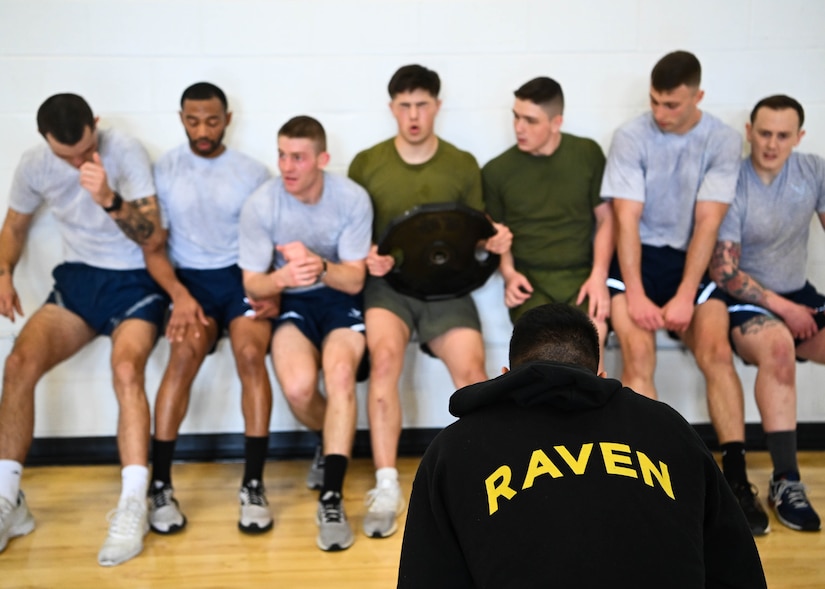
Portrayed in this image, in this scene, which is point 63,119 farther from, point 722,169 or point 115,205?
point 722,169

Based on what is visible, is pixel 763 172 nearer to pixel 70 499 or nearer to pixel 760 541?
pixel 760 541

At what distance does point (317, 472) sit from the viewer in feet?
12.3

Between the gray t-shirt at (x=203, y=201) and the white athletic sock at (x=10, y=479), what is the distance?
102 cm

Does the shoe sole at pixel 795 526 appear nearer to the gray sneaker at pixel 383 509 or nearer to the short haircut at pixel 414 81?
the gray sneaker at pixel 383 509

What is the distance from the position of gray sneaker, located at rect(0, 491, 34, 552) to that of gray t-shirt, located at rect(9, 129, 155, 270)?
3.22ft

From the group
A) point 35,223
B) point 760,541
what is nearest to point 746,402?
point 760,541

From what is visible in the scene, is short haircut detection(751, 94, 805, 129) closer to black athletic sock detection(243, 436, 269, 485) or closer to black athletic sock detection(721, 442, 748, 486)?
black athletic sock detection(721, 442, 748, 486)

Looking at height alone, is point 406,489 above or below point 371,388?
below

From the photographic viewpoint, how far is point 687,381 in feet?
→ 13.3

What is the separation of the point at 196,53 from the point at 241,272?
943mm

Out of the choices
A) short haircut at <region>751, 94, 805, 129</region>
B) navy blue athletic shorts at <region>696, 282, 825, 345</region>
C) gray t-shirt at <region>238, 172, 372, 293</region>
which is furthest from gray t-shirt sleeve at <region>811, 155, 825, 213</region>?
gray t-shirt at <region>238, 172, 372, 293</region>

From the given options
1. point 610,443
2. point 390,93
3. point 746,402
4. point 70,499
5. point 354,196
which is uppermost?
point 390,93

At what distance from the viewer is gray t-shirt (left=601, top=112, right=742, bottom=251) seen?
3664 millimetres

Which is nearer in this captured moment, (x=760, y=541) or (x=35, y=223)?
(x=760, y=541)
